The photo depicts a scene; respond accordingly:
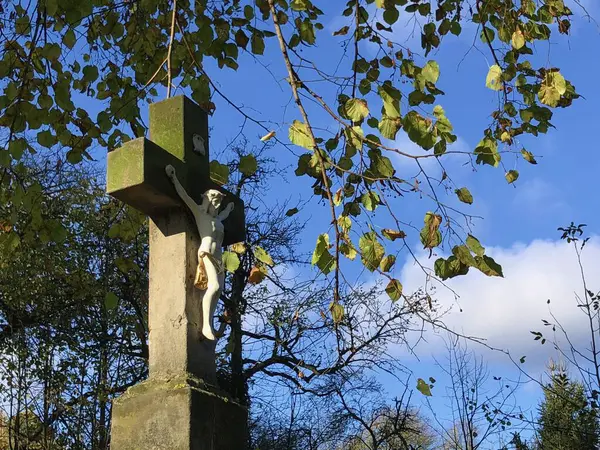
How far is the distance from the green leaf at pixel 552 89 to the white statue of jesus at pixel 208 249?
2541 millimetres

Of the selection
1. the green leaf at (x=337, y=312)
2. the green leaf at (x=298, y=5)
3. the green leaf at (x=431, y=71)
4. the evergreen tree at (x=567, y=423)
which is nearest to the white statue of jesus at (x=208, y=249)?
the green leaf at (x=337, y=312)

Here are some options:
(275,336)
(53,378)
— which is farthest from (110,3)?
A: (275,336)

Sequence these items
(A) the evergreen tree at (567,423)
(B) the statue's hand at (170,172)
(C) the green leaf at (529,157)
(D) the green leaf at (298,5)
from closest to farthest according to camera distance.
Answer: (B) the statue's hand at (170,172), (D) the green leaf at (298,5), (C) the green leaf at (529,157), (A) the evergreen tree at (567,423)

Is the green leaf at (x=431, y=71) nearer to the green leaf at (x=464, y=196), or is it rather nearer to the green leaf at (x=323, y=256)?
the green leaf at (x=464, y=196)

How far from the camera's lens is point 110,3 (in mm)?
6527

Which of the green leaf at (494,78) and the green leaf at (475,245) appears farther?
the green leaf at (494,78)

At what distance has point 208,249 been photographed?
152 inches

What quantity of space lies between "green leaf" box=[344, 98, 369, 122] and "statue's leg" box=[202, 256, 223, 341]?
1.23 m

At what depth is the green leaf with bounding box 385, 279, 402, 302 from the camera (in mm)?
4352

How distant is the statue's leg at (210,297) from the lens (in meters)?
3.75

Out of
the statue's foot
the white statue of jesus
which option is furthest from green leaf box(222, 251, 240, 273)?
the statue's foot

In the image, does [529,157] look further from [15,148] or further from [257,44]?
[15,148]

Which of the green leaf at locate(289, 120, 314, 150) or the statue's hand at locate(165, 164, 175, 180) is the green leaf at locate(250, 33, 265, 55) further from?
the statue's hand at locate(165, 164, 175, 180)

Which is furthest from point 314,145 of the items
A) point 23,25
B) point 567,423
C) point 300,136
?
point 567,423
